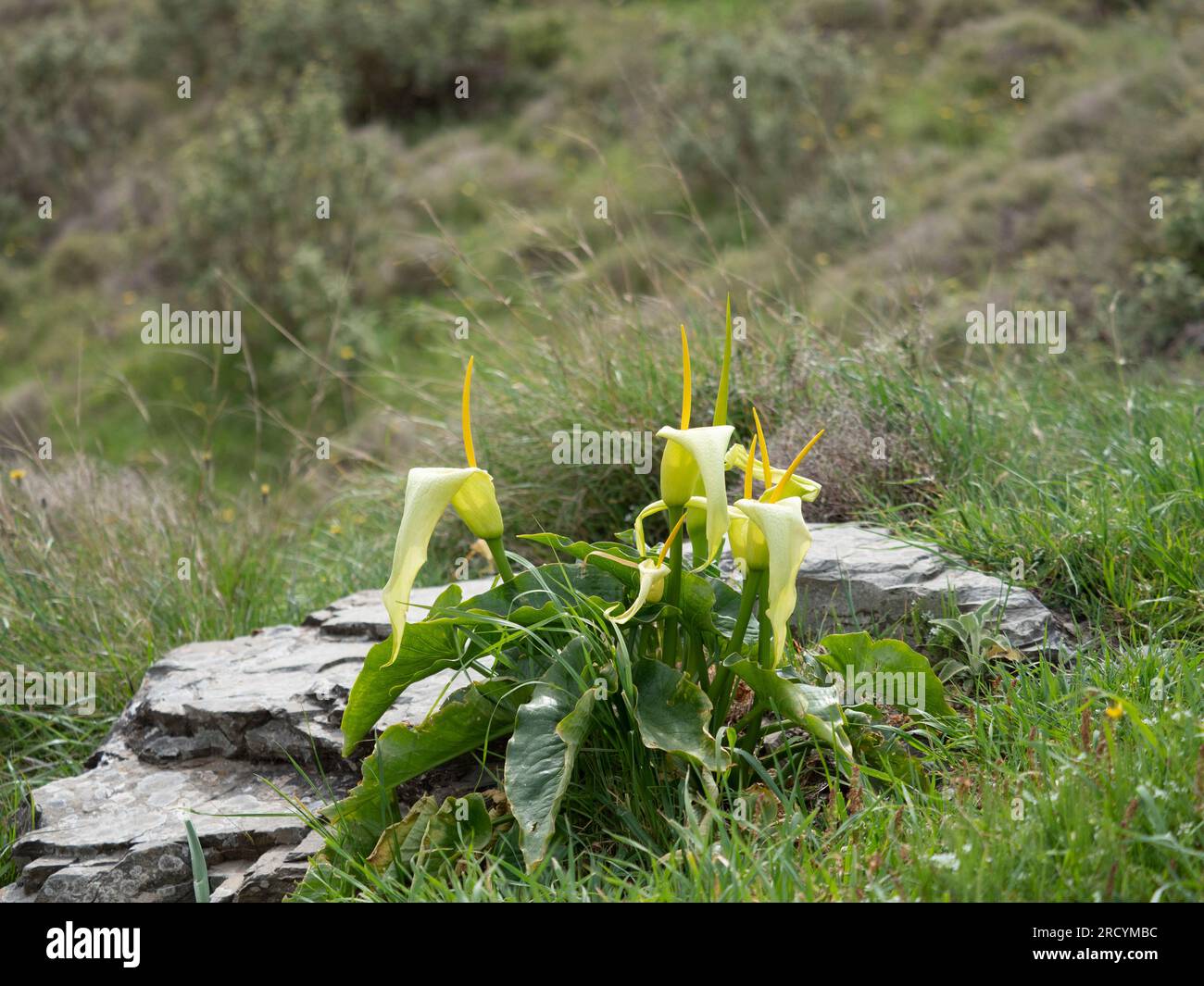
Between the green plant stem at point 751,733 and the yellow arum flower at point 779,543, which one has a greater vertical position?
the yellow arum flower at point 779,543

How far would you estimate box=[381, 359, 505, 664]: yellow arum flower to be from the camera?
6.38 feet

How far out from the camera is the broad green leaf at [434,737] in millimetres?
2197

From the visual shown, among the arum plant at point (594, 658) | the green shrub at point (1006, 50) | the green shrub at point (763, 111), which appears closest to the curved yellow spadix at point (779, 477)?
the arum plant at point (594, 658)

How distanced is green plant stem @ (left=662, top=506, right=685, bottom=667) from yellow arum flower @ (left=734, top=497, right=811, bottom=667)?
0.67 ft

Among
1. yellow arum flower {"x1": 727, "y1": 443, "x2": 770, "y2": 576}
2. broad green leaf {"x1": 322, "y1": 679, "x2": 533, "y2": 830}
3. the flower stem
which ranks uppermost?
yellow arum flower {"x1": 727, "y1": 443, "x2": 770, "y2": 576}

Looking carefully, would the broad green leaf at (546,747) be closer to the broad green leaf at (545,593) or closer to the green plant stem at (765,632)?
the broad green leaf at (545,593)

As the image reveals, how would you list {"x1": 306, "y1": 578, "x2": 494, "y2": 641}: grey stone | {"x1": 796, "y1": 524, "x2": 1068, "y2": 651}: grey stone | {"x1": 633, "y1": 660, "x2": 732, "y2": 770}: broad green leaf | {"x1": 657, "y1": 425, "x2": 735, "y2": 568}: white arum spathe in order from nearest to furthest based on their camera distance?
{"x1": 657, "y1": 425, "x2": 735, "y2": 568}: white arum spathe < {"x1": 633, "y1": 660, "x2": 732, "y2": 770}: broad green leaf < {"x1": 796, "y1": 524, "x2": 1068, "y2": 651}: grey stone < {"x1": 306, "y1": 578, "x2": 494, "y2": 641}: grey stone

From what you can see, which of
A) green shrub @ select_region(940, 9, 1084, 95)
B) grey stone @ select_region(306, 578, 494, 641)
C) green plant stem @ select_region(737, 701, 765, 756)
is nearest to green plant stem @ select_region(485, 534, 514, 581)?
green plant stem @ select_region(737, 701, 765, 756)

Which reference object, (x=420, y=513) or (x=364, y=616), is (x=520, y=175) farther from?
(x=420, y=513)

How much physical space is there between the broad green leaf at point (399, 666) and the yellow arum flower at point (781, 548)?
62 cm

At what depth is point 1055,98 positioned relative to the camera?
12.1 m

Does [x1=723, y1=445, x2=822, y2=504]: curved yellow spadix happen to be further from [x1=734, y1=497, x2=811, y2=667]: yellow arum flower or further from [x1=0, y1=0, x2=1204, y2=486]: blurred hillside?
[x1=0, y1=0, x2=1204, y2=486]: blurred hillside

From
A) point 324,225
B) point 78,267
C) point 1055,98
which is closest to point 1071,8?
point 1055,98
